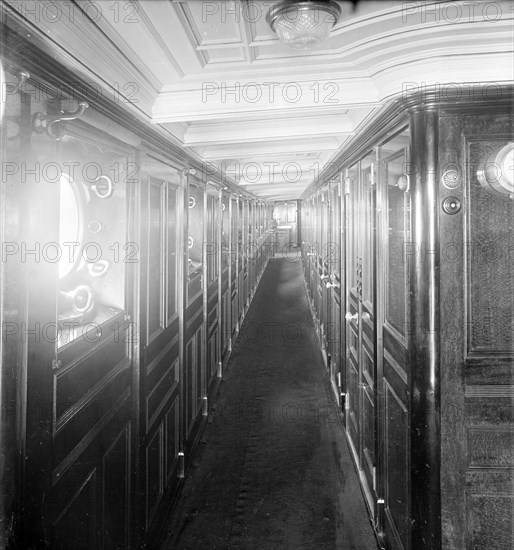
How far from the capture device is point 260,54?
75.5 inches

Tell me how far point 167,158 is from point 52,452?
186cm

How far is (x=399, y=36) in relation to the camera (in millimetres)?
1727

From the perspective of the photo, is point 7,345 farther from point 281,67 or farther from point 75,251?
point 281,67

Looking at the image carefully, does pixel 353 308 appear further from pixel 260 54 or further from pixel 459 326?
pixel 260 54

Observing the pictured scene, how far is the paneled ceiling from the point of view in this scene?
4.93ft

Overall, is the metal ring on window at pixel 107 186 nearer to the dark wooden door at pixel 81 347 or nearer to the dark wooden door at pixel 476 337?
the dark wooden door at pixel 81 347

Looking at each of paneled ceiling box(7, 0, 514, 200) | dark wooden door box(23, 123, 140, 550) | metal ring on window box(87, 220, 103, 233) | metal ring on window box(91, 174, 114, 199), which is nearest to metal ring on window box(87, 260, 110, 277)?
dark wooden door box(23, 123, 140, 550)

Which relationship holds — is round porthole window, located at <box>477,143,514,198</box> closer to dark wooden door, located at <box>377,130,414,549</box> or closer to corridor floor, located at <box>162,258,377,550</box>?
dark wooden door, located at <box>377,130,414,549</box>

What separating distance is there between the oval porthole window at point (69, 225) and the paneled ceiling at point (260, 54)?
431 millimetres

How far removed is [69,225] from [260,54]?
42.4 inches

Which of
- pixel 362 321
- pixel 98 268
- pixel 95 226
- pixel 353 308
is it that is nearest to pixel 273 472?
pixel 362 321

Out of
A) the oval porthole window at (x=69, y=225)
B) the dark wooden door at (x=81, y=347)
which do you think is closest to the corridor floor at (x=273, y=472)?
the dark wooden door at (x=81, y=347)

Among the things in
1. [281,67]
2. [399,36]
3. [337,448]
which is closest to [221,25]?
[281,67]

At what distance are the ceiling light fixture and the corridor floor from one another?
2.55 m
